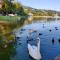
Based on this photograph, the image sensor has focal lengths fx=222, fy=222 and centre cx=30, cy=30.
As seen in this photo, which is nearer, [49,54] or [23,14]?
[49,54]

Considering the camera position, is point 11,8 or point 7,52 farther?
point 11,8

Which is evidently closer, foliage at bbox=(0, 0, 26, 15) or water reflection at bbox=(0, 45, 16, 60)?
water reflection at bbox=(0, 45, 16, 60)

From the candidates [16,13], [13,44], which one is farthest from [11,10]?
[13,44]

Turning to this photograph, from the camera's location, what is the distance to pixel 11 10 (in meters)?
22.1

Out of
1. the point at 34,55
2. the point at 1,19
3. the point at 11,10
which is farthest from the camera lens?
the point at 11,10

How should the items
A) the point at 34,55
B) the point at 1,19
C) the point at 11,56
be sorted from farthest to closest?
the point at 1,19 < the point at 11,56 < the point at 34,55

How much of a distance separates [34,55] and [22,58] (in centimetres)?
A: 39

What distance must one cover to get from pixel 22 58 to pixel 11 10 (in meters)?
16.6

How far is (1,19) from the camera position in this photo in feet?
55.5

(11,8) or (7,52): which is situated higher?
(11,8)

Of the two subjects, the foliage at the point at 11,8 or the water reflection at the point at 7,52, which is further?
the foliage at the point at 11,8

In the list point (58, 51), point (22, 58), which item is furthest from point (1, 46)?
point (58, 51)

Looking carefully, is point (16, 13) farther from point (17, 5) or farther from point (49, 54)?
point (49, 54)

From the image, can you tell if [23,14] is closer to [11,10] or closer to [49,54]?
[11,10]
